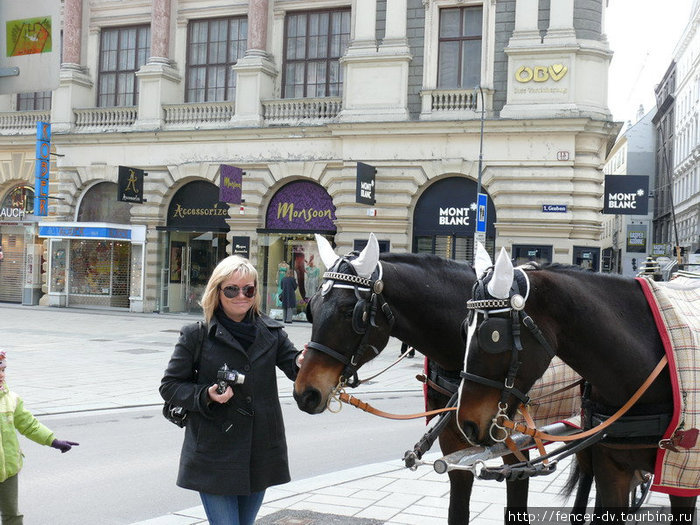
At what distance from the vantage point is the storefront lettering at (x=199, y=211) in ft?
91.9

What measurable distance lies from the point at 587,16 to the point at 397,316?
2154 centimetres

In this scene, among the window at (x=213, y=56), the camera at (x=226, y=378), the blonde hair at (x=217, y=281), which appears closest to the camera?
the camera at (x=226, y=378)

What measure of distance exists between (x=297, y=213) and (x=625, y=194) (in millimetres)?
10459

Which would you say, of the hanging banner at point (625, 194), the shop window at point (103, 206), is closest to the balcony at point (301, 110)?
the shop window at point (103, 206)

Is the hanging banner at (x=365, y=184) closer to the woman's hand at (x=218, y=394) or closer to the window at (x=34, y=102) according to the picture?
the window at (x=34, y=102)

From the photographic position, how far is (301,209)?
2672 centimetres

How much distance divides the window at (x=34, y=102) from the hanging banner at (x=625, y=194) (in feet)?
71.4

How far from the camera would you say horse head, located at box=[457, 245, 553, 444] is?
11.7ft

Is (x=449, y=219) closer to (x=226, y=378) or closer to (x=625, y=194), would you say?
(x=625, y=194)

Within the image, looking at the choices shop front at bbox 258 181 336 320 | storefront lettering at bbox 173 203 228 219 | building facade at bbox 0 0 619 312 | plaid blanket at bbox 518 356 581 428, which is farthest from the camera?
storefront lettering at bbox 173 203 228 219

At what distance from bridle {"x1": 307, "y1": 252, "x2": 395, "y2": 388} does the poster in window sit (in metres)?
25.0

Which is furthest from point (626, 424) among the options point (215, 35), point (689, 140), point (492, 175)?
point (689, 140)

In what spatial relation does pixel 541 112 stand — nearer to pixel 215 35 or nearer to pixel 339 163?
pixel 339 163

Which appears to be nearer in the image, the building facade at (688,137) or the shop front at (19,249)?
the shop front at (19,249)
